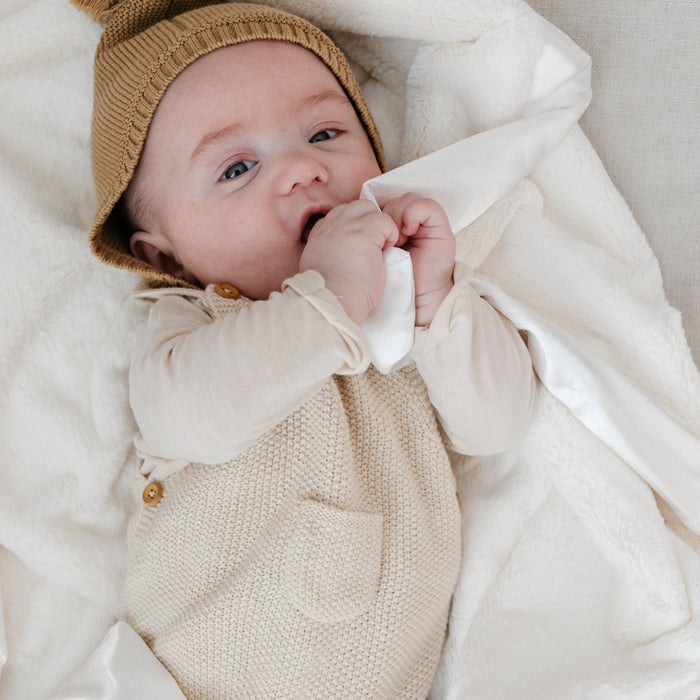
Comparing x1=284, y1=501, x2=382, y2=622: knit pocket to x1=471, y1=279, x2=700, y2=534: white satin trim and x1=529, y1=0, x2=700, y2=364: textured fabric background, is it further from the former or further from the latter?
x1=529, y1=0, x2=700, y2=364: textured fabric background

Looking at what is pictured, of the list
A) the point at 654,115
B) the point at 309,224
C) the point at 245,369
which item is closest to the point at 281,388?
the point at 245,369

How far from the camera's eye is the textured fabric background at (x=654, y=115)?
1.56 metres

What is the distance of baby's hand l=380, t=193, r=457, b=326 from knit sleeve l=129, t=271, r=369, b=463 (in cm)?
16

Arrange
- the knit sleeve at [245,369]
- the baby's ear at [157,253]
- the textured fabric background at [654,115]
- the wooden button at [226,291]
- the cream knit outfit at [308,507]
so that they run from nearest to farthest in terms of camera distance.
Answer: the knit sleeve at [245,369] < the cream knit outfit at [308,507] < the wooden button at [226,291] < the baby's ear at [157,253] < the textured fabric background at [654,115]

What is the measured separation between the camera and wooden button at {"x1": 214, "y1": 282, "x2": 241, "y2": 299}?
1.28 meters

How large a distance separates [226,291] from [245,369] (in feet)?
0.76

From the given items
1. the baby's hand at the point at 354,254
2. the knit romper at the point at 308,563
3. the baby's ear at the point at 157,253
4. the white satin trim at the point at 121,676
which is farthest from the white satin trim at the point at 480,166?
the white satin trim at the point at 121,676

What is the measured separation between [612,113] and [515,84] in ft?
0.71

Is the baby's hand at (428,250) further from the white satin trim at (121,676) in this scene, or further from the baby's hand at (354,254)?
the white satin trim at (121,676)

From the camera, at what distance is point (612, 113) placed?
5.22ft

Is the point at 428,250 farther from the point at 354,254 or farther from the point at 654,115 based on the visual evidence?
the point at 654,115

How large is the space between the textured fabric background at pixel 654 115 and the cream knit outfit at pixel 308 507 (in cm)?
44

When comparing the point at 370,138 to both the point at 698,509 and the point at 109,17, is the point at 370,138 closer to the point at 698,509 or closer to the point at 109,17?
the point at 109,17

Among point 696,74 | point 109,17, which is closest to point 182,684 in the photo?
point 109,17
